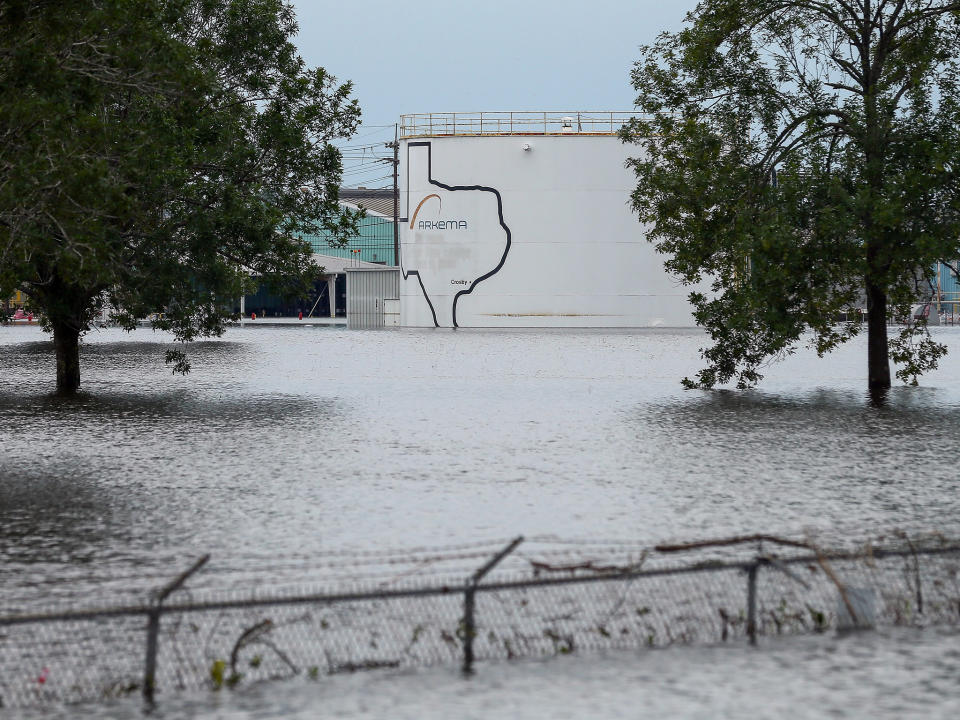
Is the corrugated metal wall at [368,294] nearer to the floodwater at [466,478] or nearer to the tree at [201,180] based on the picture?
the floodwater at [466,478]

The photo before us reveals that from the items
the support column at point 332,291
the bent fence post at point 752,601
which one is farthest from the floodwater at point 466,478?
the support column at point 332,291

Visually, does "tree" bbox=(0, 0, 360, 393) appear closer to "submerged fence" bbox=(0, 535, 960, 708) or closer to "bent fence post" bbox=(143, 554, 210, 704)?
"submerged fence" bbox=(0, 535, 960, 708)

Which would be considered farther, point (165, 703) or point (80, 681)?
point (80, 681)

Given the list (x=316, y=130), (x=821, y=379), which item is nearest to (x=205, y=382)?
(x=316, y=130)

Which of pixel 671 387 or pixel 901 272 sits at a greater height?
pixel 901 272

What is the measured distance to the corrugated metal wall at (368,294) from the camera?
8050 centimetres

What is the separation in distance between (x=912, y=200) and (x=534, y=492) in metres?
13.0

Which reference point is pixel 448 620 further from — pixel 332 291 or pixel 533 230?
pixel 332 291

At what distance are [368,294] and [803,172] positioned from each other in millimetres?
56449

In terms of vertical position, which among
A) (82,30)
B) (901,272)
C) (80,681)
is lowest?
(80,681)

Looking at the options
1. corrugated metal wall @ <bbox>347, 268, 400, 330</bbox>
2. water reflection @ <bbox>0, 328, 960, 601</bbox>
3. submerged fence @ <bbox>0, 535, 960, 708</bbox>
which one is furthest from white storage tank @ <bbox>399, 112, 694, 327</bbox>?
submerged fence @ <bbox>0, 535, 960, 708</bbox>

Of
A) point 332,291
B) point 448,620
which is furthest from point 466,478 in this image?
point 332,291

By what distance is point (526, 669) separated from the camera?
830 centimetres

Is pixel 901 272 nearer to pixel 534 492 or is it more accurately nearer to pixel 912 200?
pixel 912 200
